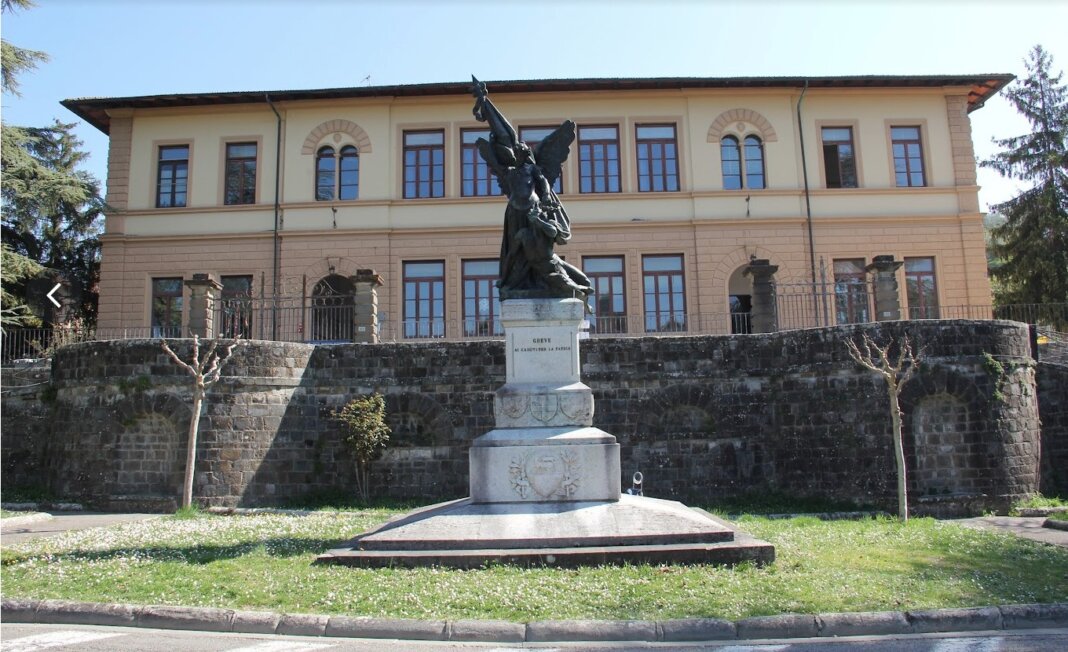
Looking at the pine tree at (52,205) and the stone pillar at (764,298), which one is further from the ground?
the pine tree at (52,205)

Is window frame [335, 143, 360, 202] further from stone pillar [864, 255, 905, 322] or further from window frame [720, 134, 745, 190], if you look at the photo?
stone pillar [864, 255, 905, 322]

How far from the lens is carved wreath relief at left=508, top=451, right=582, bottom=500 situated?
8602 millimetres

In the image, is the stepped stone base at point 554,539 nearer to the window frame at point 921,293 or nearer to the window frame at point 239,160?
the window frame at point 921,293

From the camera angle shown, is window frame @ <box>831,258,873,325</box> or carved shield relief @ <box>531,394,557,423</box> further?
window frame @ <box>831,258,873,325</box>

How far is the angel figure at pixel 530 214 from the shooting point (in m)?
9.45

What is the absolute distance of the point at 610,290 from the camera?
24719mm

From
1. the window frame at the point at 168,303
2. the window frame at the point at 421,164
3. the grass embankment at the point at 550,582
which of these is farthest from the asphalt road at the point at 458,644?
the window frame at the point at 421,164

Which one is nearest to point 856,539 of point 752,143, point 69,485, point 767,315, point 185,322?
point 767,315

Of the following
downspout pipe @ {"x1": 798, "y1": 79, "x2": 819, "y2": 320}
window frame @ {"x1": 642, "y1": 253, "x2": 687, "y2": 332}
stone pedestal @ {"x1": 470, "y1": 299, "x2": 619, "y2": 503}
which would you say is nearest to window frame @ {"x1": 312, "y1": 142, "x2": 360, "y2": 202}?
window frame @ {"x1": 642, "y1": 253, "x2": 687, "y2": 332}

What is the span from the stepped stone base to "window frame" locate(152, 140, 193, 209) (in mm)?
20871

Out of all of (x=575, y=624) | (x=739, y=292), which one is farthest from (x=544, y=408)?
(x=739, y=292)

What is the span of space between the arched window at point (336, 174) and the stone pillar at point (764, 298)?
512 inches

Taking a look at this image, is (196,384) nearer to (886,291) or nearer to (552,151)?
(552,151)

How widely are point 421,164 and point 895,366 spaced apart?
52.6 ft
